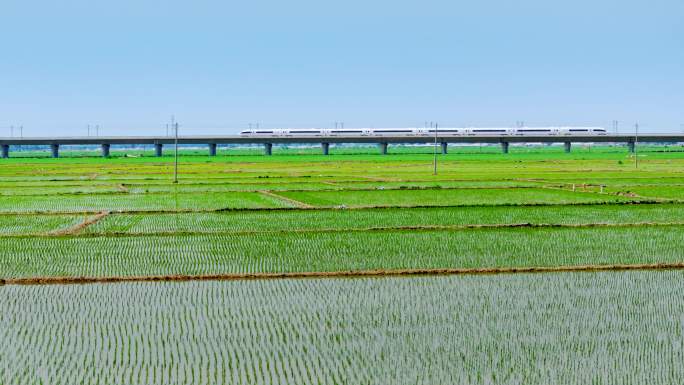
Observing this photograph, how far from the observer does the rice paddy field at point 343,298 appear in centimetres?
610

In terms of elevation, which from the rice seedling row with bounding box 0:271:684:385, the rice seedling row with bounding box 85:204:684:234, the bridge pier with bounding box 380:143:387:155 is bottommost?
the rice seedling row with bounding box 0:271:684:385

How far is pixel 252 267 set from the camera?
10562 mm

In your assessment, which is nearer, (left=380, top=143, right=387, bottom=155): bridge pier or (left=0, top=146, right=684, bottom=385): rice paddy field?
(left=0, top=146, right=684, bottom=385): rice paddy field

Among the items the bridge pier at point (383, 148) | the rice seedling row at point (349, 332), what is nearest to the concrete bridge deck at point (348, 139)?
the bridge pier at point (383, 148)

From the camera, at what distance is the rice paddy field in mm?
6098

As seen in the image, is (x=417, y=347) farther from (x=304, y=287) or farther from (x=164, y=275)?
(x=164, y=275)

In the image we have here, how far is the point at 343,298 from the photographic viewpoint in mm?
8555

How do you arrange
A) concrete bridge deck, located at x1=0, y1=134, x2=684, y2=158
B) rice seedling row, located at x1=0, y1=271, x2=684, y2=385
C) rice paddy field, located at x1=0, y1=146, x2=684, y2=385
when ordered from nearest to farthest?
rice seedling row, located at x1=0, y1=271, x2=684, y2=385 < rice paddy field, located at x1=0, y1=146, x2=684, y2=385 < concrete bridge deck, located at x1=0, y1=134, x2=684, y2=158

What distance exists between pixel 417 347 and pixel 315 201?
15.4m

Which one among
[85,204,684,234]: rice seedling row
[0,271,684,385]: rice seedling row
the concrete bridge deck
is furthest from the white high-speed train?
[0,271,684,385]: rice seedling row

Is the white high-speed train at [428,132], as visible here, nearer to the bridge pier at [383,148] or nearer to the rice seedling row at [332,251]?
the bridge pier at [383,148]

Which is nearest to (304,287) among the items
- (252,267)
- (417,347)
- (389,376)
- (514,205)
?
(252,267)

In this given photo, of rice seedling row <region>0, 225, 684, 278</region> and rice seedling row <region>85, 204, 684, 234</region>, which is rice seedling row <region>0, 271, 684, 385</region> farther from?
rice seedling row <region>85, 204, 684, 234</region>

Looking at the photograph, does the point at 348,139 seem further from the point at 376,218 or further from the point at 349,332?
the point at 349,332
